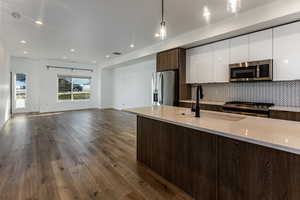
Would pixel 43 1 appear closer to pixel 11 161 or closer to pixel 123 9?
pixel 123 9

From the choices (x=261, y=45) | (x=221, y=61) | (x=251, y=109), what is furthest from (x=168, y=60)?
(x=251, y=109)

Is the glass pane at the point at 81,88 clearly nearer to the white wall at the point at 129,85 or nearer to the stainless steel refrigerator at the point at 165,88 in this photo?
the white wall at the point at 129,85

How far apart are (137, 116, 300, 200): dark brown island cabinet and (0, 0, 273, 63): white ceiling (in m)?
2.36

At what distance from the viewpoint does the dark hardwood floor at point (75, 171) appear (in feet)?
6.22

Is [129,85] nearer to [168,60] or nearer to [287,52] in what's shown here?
[168,60]

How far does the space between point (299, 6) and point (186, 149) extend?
9.94 feet

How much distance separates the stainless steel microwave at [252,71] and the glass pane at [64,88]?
28.3 ft

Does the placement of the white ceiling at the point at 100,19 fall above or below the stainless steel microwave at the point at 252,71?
above

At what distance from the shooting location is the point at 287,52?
299cm

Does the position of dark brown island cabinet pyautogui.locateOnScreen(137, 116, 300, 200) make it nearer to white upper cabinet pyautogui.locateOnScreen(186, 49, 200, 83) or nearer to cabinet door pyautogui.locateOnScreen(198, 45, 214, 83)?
cabinet door pyautogui.locateOnScreen(198, 45, 214, 83)

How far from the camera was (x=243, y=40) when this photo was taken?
359cm

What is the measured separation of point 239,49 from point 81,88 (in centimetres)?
875

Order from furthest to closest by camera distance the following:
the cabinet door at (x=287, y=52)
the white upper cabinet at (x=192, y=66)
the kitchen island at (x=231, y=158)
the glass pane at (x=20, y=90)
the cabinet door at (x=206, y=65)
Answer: the glass pane at (x=20, y=90), the white upper cabinet at (x=192, y=66), the cabinet door at (x=206, y=65), the cabinet door at (x=287, y=52), the kitchen island at (x=231, y=158)

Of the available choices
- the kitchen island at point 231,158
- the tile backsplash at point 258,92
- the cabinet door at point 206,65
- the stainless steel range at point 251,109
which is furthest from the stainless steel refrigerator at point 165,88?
the kitchen island at point 231,158
